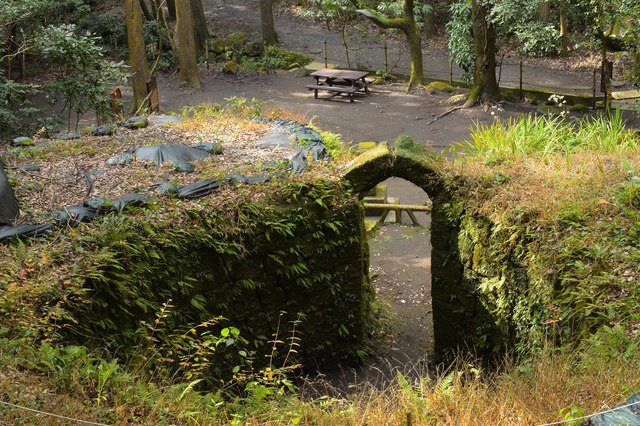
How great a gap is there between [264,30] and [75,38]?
10.9 metres

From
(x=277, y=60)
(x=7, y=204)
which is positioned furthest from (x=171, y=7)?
(x=7, y=204)

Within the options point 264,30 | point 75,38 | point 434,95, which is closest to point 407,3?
point 434,95

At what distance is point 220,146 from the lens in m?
7.89

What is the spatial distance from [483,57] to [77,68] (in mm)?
9674

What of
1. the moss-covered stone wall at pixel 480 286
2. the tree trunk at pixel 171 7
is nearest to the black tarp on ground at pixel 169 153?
the moss-covered stone wall at pixel 480 286

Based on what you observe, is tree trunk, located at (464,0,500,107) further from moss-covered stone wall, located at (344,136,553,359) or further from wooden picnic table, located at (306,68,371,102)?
moss-covered stone wall, located at (344,136,553,359)

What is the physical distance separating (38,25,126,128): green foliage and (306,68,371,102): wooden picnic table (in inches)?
269

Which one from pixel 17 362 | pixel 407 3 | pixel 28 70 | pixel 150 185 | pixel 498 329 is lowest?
pixel 498 329

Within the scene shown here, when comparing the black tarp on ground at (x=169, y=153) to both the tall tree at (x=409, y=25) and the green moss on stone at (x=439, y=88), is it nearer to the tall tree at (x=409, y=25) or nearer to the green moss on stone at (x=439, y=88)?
the tall tree at (x=409, y=25)

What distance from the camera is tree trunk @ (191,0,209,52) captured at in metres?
21.6

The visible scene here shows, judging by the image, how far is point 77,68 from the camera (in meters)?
11.8

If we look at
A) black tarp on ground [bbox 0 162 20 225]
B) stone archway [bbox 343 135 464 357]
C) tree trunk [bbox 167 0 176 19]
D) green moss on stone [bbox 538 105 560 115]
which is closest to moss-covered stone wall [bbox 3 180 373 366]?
stone archway [bbox 343 135 464 357]

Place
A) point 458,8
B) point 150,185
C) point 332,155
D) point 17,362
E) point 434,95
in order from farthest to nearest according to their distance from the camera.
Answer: point 434,95, point 458,8, point 332,155, point 150,185, point 17,362

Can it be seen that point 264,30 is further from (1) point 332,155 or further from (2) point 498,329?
(2) point 498,329
